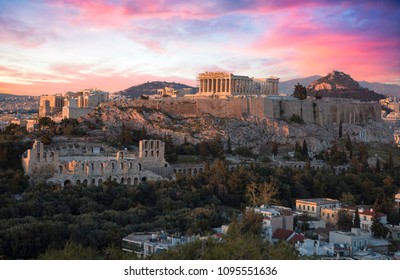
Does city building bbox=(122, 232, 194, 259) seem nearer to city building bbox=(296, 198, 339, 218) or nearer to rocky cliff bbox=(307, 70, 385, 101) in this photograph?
city building bbox=(296, 198, 339, 218)

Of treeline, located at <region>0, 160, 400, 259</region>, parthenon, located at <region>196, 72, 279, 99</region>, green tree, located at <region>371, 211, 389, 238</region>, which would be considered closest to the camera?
treeline, located at <region>0, 160, 400, 259</region>

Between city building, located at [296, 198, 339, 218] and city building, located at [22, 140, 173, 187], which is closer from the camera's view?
city building, located at [296, 198, 339, 218]

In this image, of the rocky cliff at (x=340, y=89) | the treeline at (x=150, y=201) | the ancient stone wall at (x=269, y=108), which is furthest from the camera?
the rocky cliff at (x=340, y=89)

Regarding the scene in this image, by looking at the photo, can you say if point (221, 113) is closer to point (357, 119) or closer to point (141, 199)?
point (357, 119)

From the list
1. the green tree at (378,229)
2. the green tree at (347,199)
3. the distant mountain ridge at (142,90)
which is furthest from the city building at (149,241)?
the distant mountain ridge at (142,90)

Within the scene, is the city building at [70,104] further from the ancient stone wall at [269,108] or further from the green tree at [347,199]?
the green tree at [347,199]

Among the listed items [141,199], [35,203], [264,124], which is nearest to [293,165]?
[264,124]

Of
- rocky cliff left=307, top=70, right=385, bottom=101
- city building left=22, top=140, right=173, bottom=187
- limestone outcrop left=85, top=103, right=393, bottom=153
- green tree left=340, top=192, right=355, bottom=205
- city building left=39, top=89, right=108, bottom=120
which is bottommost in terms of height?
green tree left=340, top=192, right=355, bottom=205

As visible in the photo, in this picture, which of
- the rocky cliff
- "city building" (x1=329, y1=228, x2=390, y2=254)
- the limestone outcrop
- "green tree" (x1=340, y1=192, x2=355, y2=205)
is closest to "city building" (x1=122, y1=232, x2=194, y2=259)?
"city building" (x1=329, y1=228, x2=390, y2=254)
